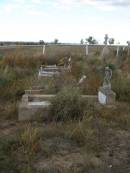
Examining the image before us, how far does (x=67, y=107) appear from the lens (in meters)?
6.93

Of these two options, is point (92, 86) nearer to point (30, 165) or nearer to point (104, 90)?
point (104, 90)

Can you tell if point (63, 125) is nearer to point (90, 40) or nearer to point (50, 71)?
point (50, 71)

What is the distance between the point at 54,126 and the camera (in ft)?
21.5

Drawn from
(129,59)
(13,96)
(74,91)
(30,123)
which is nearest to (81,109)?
(74,91)

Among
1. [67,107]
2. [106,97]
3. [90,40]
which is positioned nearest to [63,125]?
[67,107]

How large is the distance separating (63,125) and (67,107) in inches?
18.0

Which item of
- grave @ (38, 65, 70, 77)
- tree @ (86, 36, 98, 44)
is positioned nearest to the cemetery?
grave @ (38, 65, 70, 77)

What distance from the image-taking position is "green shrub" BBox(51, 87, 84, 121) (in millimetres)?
6918

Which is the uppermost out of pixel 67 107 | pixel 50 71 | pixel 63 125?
pixel 50 71

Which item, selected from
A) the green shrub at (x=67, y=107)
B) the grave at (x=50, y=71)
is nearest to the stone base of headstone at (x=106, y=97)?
the green shrub at (x=67, y=107)

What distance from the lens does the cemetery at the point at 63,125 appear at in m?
5.09

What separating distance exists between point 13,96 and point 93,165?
433 cm

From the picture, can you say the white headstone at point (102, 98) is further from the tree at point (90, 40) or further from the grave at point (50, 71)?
the tree at point (90, 40)

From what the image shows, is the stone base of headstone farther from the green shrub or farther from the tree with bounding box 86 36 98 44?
the tree with bounding box 86 36 98 44
